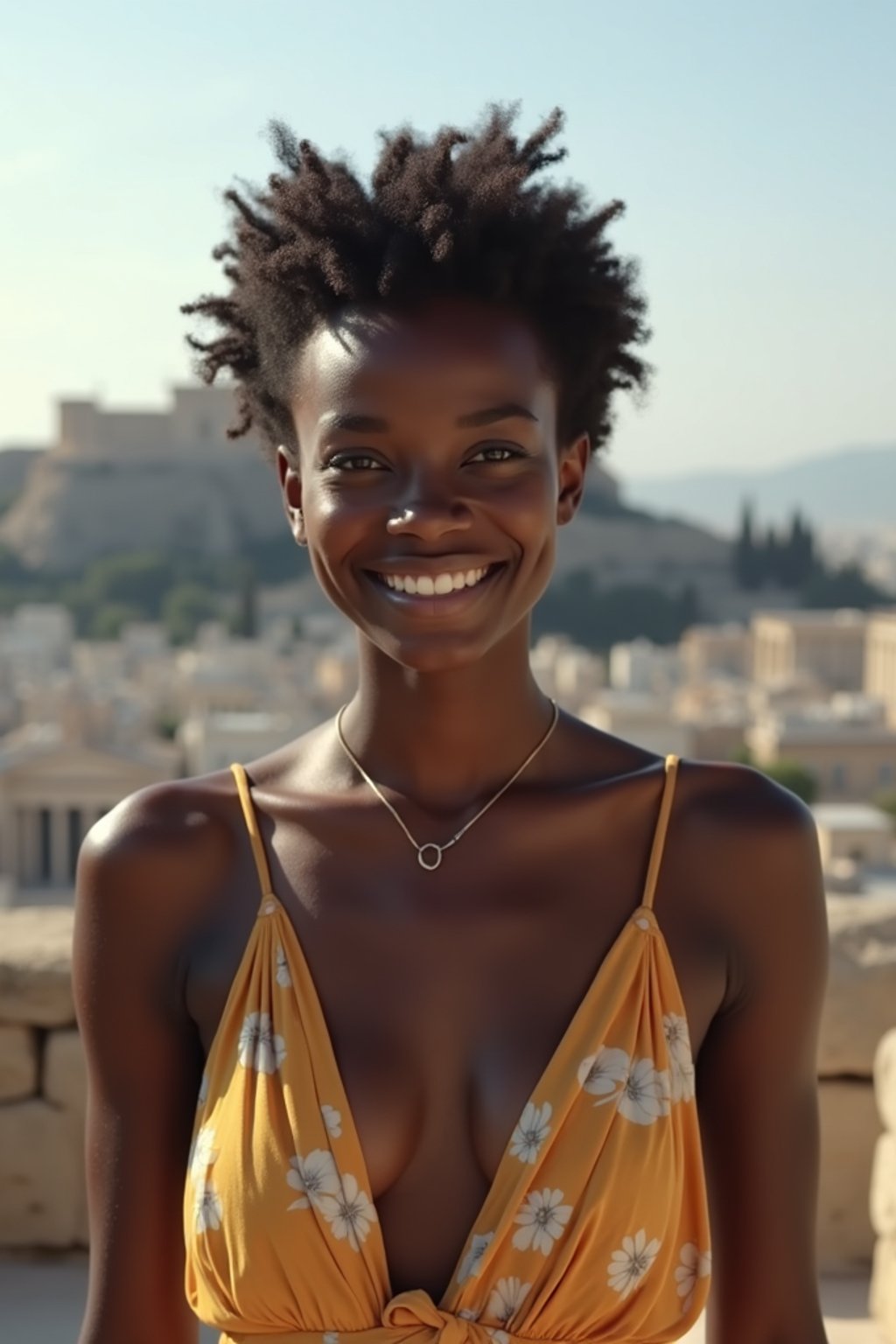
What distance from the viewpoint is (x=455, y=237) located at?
1.38 m

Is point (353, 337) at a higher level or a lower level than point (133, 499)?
lower

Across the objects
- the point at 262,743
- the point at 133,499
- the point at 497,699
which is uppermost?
the point at 133,499

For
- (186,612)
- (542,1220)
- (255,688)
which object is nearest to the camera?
(542,1220)

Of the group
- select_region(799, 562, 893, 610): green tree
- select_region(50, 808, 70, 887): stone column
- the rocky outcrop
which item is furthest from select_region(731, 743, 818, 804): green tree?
the rocky outcrop

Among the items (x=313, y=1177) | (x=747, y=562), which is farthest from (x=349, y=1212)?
(x=747, y=562)

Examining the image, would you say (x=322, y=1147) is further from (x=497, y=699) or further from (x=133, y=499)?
(x=133, y=499)

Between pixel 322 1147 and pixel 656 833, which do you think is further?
pixel 656 833

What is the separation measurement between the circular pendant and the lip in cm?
22

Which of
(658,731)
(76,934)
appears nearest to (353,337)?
(76,934)

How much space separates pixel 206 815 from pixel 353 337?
427mm

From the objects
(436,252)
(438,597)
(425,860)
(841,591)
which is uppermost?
(841,591)

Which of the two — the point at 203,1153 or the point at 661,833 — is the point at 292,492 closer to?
the point at 661,833

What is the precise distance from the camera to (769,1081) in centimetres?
143

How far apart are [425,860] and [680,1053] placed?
0.86 ft
